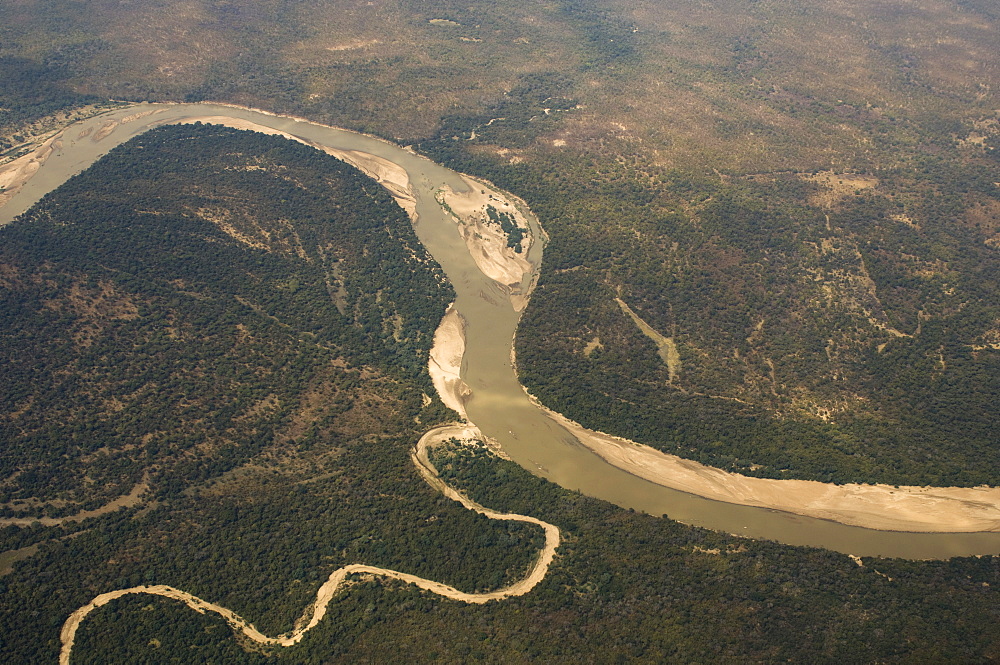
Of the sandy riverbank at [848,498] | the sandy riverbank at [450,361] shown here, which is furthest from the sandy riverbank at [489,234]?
the sandy riverbank at [848,498]

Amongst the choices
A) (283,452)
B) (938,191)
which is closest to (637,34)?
(938,191)

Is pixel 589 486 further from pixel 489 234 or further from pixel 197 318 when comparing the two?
pixel 197 318

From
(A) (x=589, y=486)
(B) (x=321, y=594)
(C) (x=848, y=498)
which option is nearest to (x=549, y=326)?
(A) (x=589, y=486)

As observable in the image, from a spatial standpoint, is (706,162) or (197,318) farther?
(706,162)

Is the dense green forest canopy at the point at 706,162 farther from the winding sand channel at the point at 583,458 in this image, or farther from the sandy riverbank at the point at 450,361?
the sandy riverbank at the point at 450,361

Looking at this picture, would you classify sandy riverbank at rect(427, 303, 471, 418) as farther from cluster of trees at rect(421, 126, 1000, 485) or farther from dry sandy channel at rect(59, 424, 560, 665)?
dry sandy channel at rect(59, 424, 560, 665)

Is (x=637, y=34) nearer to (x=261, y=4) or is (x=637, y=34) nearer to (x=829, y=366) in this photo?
(x=261, y=4)

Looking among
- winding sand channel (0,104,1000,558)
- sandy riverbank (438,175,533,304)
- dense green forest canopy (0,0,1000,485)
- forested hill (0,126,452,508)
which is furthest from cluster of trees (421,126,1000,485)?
forested hill (0,126,452,508)
